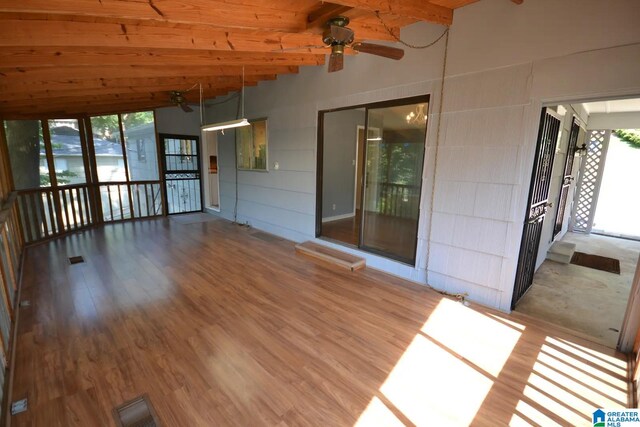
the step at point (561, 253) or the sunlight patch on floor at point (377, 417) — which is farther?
the step at point (561, 253)

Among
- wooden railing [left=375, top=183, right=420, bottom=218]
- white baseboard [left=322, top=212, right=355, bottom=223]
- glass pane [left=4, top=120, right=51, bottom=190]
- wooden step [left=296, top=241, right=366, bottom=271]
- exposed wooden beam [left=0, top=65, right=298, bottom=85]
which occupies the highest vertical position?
exposed wooden beam [left=0, top=65, right=298, bottom=85]

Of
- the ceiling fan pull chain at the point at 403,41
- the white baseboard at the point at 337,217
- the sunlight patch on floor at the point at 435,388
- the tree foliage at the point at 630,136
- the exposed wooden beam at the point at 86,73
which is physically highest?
the ceiling fan pull chain at the point at 403,41

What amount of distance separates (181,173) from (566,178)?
8567mm

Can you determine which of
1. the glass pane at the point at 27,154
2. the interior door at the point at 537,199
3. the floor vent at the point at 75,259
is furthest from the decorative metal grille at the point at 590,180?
the glass pane at the point at 27,154

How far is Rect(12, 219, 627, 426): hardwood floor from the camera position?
5.96 feet

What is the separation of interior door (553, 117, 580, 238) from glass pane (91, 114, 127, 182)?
886 centimetres

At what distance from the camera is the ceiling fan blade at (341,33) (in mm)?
2373

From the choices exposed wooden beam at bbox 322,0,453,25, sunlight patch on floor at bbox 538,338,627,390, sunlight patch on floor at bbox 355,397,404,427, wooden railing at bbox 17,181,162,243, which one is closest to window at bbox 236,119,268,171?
wooden railing at bbox 17,181,162,243

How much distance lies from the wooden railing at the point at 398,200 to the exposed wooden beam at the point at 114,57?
7.29 ft

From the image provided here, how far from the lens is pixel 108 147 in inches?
254

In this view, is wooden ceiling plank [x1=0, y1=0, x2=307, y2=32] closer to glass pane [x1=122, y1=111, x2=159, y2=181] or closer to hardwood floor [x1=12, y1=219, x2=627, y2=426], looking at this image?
hardwood floor [x1=12, y1=219, x2=627, y2=426]

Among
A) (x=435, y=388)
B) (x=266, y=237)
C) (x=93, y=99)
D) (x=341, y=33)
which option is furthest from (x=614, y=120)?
(x=93, y=99)

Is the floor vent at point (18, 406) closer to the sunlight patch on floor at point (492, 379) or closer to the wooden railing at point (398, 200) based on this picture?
the sunlight patch on floor at point (492, 379)

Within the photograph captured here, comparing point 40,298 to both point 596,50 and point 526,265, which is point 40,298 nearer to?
point 526,265
